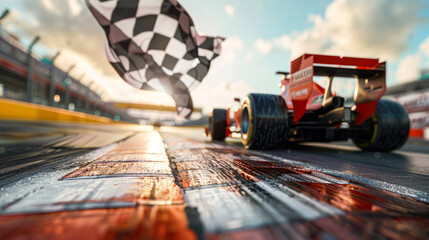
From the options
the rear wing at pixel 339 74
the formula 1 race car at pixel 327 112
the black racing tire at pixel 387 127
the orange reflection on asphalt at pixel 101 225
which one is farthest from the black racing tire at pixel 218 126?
the orange reflection on asphalt at pixel 101 225

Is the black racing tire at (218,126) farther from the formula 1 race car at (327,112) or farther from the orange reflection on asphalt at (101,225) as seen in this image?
the orange reflection on asphalt at (101,225)

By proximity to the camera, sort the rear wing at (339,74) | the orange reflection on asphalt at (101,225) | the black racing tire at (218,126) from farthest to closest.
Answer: the black racing tire at (218,126)
the rear wing at (339,74)
the orange reflection on asphalt at (101,225)

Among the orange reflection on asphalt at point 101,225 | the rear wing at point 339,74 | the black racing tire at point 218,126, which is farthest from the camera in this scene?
the black racing tire at point 218,126

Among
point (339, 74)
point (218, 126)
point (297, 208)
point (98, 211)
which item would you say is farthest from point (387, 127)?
point (98, 211)

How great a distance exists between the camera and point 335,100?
194cm

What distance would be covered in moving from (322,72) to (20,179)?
7.89 ft

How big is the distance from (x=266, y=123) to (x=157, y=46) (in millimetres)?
1771

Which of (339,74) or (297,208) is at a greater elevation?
(339,74)

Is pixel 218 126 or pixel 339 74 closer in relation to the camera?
pixel 339 74

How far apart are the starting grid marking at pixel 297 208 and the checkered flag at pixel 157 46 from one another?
200cm

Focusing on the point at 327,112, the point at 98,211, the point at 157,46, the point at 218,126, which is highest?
the point at 157,46

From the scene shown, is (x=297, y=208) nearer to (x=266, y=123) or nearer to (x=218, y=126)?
(x=266, y=123)

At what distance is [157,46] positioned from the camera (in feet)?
8.66

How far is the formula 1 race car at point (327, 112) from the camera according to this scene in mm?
1958
